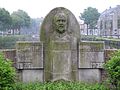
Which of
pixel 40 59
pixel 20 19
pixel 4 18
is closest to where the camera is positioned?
pixel 40 59

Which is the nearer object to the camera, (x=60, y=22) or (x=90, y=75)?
(x=60, y=22)

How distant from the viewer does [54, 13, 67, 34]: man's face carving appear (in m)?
8.19

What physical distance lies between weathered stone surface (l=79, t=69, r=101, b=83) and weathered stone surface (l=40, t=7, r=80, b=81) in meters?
0.23

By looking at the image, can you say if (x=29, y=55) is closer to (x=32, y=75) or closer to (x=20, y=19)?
(x=32, y=75)

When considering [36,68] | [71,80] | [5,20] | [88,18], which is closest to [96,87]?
[71,80]

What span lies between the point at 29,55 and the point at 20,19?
74349mm

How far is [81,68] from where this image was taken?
8594mm

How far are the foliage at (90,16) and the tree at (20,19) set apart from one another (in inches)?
615

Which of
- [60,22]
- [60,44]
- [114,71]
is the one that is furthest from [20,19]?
[114,71]

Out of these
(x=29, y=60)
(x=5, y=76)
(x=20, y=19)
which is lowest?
(x=5, y=76)

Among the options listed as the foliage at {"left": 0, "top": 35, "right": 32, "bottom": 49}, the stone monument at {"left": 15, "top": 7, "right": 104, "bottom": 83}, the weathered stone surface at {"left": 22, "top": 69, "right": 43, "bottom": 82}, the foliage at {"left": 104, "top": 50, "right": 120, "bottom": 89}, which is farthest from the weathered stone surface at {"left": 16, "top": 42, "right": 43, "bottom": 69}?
the foliage at {"left": 0, "top": 35, "right": 32, "bottom": 49}

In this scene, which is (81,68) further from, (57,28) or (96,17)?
(96,17)

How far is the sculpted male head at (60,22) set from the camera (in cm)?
819

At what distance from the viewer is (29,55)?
8.38 meters
